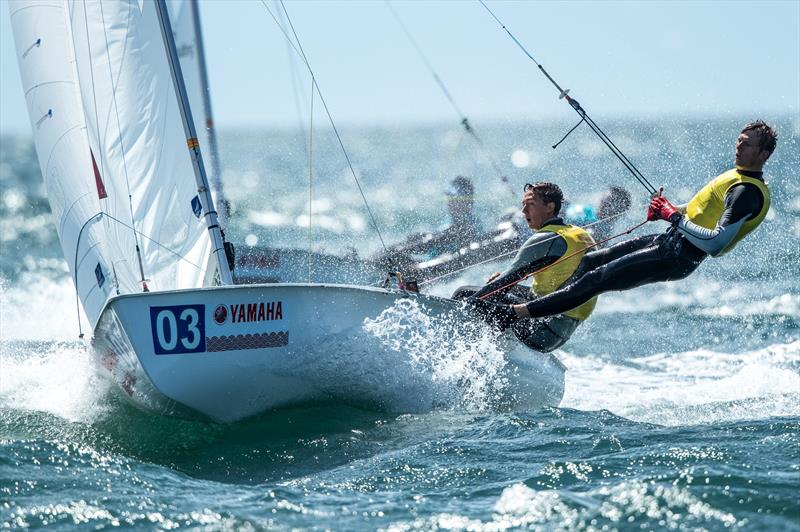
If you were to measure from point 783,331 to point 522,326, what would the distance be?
13.0 feet

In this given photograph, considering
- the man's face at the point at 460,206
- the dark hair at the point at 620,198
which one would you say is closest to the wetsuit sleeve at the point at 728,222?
the dark hair at the point at 620,198

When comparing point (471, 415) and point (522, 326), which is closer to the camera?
point (471, 415)

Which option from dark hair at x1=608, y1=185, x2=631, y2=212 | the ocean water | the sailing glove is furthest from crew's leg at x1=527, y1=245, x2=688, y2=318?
dark hair at x1=608, y1=185, x2=631, y2=212

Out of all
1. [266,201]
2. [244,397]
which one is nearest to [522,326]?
[244,397]

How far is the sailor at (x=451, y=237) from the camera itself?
→ 9891mm

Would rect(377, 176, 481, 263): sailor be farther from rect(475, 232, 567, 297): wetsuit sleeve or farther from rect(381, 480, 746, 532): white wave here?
rect(381, 480, 746, 532): white wave

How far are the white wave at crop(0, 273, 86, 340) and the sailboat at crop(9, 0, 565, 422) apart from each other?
2.40 metres

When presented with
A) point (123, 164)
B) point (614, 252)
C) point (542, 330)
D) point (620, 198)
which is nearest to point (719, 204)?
point (614, 252)

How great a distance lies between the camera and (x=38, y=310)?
10867 mm

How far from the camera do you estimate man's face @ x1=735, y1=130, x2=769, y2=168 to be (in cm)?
516

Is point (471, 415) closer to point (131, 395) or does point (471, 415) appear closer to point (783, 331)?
point (131, 395)

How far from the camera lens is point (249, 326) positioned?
492cm

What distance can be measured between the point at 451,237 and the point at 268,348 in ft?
17.1

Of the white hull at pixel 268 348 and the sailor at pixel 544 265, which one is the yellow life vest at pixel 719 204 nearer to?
the sailor at pixel 544 265
